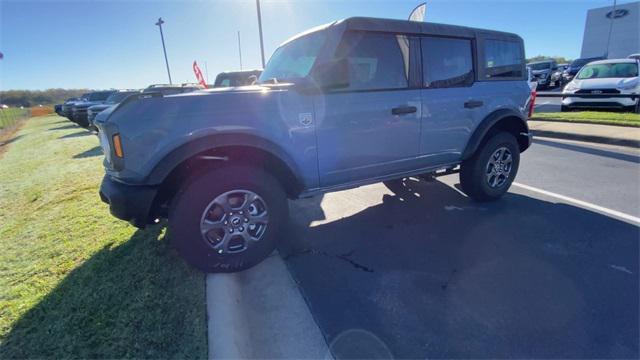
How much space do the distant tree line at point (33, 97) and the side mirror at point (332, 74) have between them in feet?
260

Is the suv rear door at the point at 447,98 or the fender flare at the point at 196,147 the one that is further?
the suv rear door at the point at 447,98

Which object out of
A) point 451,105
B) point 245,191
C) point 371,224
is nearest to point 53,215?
point 245,191

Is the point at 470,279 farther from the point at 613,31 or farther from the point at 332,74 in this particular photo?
the point at 613,31

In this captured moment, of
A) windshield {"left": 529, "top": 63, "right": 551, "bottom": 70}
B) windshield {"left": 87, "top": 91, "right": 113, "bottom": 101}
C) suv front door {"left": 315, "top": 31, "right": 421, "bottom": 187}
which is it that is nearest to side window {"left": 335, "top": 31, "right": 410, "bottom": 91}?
suv front door {"left": 315, "top": 31, "right": 421, "bottom": 187}

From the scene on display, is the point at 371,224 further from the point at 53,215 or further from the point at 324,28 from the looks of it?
the point at 53,215

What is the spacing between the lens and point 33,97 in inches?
2611

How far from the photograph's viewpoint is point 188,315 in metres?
2.21

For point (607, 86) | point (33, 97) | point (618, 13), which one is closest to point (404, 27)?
point (607, 86)

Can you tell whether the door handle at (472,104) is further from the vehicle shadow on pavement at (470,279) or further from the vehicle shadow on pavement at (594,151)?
the vehicle shadow on pavement at (594,151)

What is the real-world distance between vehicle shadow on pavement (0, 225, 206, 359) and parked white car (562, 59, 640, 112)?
41.6 feet

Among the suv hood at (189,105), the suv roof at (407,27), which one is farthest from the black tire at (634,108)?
the suv hood at (189,105)

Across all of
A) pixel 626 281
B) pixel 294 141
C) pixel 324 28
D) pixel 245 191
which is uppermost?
pixel 324 28

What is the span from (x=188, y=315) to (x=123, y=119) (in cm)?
149

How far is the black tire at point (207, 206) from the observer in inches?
99.2
